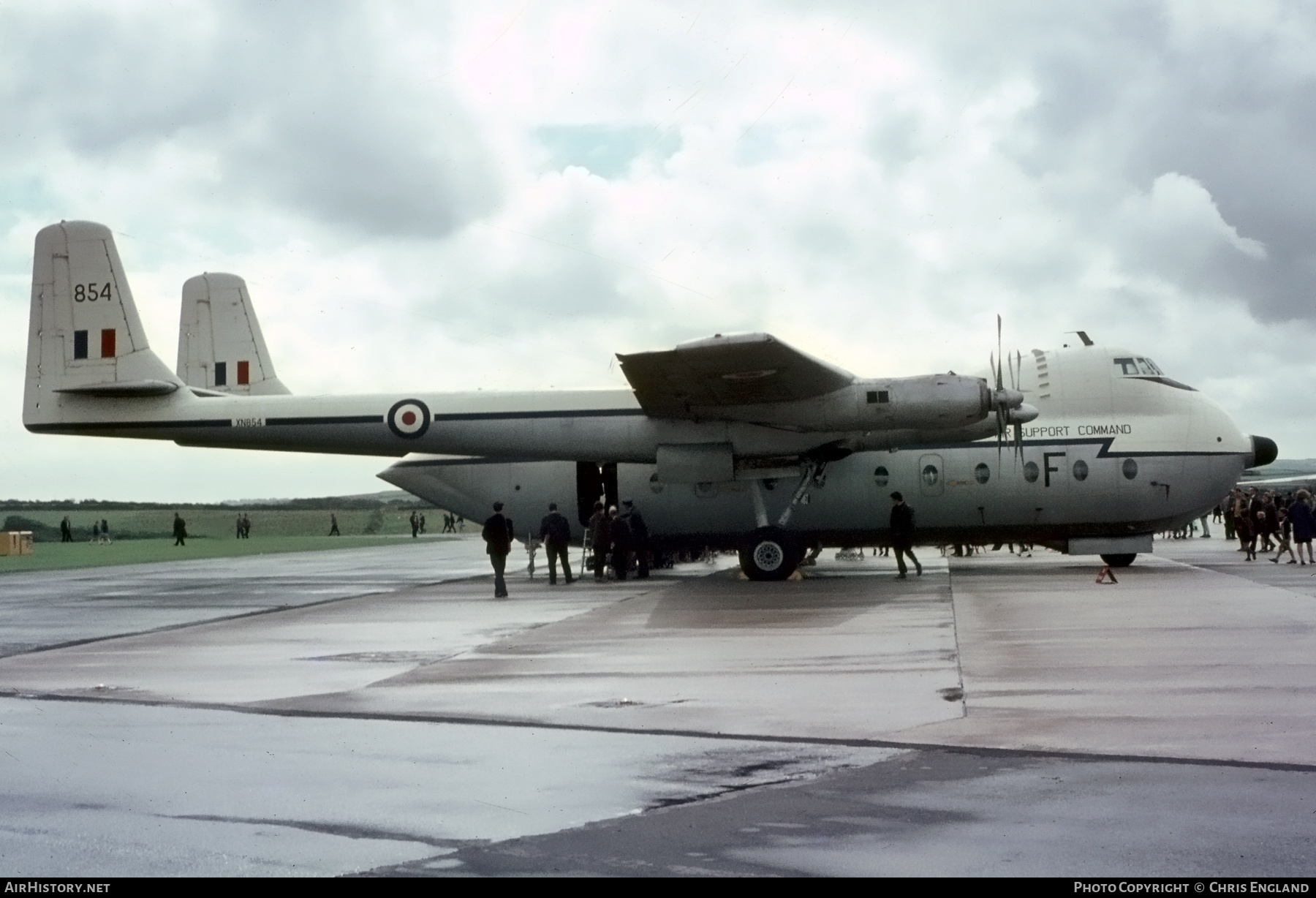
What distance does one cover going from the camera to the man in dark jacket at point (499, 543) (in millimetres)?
24516

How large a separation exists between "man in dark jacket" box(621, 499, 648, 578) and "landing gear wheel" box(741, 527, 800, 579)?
2.89 m

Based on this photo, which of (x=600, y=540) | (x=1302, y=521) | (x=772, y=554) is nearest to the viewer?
(x=772, y=554)

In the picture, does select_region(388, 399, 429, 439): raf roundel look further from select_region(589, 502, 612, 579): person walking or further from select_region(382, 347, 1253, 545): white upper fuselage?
select_region(382, 347, 1253, 545): white upper fuselage

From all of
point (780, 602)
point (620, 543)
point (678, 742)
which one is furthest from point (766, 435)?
point (678, 742)

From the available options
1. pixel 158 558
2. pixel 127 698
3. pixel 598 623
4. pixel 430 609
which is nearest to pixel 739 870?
pixel 127 698

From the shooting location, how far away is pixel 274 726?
33.9 feet

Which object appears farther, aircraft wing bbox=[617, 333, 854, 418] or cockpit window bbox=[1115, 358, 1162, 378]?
cockpit window bbox=[1115, 358, 1162, 378]

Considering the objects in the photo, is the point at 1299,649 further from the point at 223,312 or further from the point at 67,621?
the point at 223,312

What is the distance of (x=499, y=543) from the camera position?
2509cm

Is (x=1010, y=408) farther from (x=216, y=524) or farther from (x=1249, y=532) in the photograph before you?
(x=216, y=524)

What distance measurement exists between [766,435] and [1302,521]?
12.2 m

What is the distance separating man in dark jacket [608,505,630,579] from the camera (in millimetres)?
28922

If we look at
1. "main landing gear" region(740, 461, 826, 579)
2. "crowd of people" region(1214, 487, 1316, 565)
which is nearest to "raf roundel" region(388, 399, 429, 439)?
"main landing gear" region(740, 461, 826, 579)
